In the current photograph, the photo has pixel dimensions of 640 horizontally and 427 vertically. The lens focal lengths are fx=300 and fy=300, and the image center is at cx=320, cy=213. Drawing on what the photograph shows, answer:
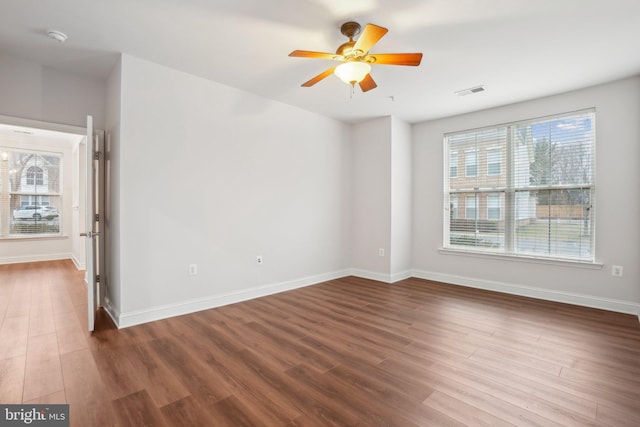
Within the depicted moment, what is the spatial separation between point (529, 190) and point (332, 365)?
374 centimetres

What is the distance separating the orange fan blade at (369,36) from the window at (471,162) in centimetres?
316

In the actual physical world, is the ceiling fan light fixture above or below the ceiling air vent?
below

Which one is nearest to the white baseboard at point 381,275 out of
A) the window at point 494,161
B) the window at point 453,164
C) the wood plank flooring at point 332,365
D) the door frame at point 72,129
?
the wood plank flooring at point 332,365

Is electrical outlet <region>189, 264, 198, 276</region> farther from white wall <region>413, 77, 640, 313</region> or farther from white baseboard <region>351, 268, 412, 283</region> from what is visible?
white wall <region>413, 77, 640, 313</region>

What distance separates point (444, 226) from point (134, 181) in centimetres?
450

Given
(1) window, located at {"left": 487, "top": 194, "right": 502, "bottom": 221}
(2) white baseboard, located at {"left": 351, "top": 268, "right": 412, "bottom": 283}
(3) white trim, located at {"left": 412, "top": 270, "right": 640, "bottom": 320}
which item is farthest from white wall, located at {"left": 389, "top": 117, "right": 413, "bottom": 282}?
(1) window, located at {"left": 487, "top": 194, "right": 502, "bottom": 221}

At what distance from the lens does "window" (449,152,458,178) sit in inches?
195

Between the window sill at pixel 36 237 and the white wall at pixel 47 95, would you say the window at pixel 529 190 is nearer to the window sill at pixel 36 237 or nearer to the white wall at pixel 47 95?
the white wall at pixel 47 95

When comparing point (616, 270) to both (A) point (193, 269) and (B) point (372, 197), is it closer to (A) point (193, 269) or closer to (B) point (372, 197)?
(B) point (372, 197)

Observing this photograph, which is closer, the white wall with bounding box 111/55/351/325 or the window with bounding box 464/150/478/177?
the white wall with bounding box 111/55/351/325

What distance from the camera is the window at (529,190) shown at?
381 cm

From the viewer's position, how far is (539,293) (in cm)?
408

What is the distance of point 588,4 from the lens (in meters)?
2.23

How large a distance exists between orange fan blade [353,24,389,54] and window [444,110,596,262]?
3168 millimetres
